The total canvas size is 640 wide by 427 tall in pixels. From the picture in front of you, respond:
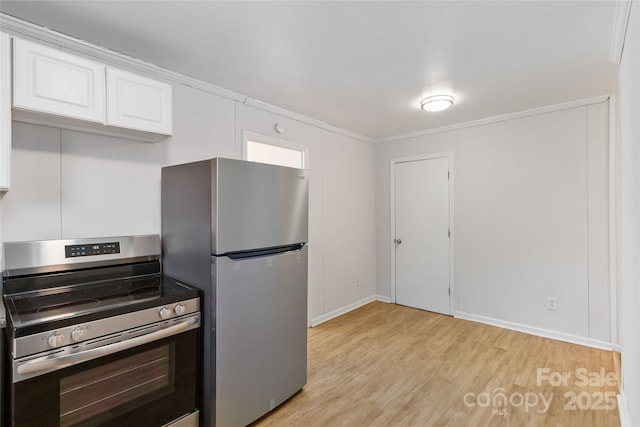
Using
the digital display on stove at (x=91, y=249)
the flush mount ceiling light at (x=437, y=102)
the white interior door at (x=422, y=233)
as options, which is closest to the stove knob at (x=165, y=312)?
the digital display on stove at (x=91, y=249)

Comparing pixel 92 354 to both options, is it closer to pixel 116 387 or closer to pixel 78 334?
pixel 78 334

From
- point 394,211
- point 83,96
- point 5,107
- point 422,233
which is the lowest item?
point 422,233

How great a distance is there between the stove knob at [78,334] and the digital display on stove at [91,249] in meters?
0.70

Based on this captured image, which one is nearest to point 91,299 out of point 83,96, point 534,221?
point 83,96

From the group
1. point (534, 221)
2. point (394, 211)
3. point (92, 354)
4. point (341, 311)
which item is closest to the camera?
point (92, 354)

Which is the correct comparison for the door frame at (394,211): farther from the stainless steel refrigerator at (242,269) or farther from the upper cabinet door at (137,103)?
the upper cabinet door at (137,103)

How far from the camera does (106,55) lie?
83.8 inches

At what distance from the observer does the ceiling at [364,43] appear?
67.4 inches

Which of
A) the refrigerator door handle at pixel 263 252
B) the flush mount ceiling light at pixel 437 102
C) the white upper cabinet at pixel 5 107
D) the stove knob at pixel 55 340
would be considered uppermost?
the flush mount ceiling light at pixel 437 102

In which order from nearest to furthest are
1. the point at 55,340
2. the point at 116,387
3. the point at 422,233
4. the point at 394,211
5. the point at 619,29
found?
the point at 55,340 → the point at 116,387 → the point at 619,29 → the point at 422,233 → the point at 394,211

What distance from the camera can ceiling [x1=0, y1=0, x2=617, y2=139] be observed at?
1.71 m

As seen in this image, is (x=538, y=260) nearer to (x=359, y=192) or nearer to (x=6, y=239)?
(x=359, y=192)

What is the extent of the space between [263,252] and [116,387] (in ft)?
3.32

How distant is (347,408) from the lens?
2.20m
